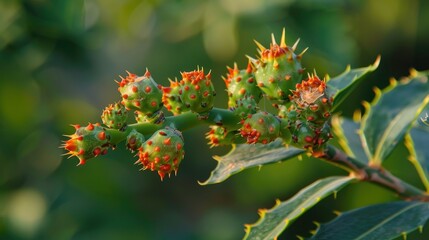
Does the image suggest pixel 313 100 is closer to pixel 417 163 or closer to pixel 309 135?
pixel 309 135

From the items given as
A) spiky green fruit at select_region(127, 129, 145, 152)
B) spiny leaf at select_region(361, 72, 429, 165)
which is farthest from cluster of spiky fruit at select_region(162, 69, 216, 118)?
spiny leaf at select_region(361, 72, 429, 165)

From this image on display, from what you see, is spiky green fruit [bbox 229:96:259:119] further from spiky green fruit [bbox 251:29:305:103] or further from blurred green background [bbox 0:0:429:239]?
blurred green background [bbox 0:0:429:239]

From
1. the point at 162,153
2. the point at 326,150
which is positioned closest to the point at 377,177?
the point at 326,150

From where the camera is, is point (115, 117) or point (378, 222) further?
point (378, 222)

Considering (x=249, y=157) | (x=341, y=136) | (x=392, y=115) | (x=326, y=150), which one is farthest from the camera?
(x=341, y=136)

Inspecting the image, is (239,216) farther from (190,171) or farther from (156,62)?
(156,62)

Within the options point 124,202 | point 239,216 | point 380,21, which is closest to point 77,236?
point 124,202

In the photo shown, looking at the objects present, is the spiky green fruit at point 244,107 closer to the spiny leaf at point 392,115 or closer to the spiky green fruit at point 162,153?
the spiky green fruit at point 162,153
